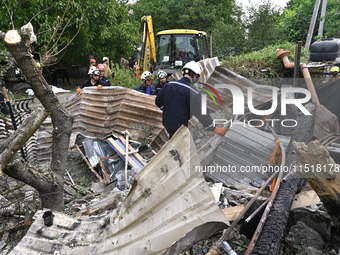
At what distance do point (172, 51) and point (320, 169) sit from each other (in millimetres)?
9524

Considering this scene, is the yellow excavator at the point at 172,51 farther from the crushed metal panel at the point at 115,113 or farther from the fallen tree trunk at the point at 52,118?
the fallen tree trunk at the point at 52,118

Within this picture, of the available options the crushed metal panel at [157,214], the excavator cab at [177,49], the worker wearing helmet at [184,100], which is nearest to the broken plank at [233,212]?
the crushed metal panel at [157,214]

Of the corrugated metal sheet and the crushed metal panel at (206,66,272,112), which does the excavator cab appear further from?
the corrugated metal sheet

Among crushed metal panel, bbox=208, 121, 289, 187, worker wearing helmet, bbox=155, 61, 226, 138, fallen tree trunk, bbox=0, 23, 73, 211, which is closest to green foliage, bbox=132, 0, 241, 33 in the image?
crushed metal panel, bbox=208, 121, 289, 187

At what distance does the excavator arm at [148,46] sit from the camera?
10.1 metres

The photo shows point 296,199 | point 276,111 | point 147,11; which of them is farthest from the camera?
point 147,11

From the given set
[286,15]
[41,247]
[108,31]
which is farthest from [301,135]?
[286,15]

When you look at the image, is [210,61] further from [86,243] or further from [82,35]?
[82,35]

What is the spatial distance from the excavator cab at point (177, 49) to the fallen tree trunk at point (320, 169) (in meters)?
8.76

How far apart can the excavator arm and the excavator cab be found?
44cm

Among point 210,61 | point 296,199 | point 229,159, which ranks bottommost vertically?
point 229,159

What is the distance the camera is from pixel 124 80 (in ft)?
27.1

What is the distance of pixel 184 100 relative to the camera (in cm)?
438

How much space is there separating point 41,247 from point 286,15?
2171 cm
